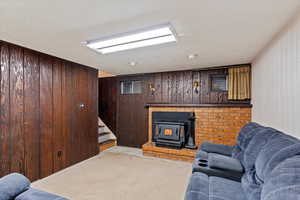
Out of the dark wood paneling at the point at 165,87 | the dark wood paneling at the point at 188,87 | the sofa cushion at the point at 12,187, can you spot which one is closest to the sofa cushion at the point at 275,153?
the sofa cushion at the point at 12,187

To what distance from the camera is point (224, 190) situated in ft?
4.54

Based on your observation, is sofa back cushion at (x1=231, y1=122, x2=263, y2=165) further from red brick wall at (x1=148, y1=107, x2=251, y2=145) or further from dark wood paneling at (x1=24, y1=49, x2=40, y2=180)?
dark wood paneling at (x1=24, y1=49, x2=40, y2=180)

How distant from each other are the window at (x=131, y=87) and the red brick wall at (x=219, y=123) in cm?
141

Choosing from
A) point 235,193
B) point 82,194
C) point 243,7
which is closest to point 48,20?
point 243,7

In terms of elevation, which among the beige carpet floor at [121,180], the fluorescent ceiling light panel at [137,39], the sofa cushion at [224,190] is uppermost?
the fluorescent ceiling light panel at [137,39]

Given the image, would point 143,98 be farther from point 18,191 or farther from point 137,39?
point 18,191

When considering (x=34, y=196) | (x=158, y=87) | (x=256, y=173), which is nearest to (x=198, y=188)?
(x=256, y=173)

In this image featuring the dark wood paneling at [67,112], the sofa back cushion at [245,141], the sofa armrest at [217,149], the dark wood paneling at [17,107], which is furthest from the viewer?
the dark wood paneling at [67,112]

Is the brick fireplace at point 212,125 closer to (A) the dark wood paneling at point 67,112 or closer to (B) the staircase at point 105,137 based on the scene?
(B) the staircase at point 105,137

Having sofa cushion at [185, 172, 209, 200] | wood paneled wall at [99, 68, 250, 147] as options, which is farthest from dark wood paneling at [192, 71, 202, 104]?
sofa cushion at [185, 172, 209, 200]

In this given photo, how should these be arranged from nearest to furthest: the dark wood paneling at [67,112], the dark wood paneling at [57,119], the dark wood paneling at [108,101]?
the dark wood paneling at [57,119], the dark wood paneling at [67,112], the dark wood paneling at [108,101]

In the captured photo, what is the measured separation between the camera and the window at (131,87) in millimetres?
4496

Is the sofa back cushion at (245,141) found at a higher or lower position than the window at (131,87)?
lower

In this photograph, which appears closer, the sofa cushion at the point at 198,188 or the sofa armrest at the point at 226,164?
the sofa cushion at the point at 198,188
